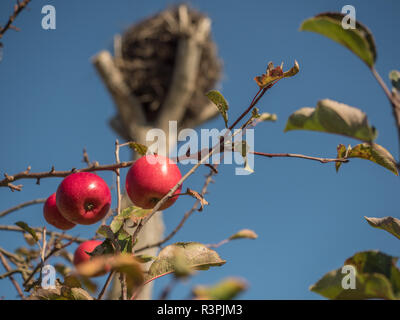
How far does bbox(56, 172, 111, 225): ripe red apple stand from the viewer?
2.56 ft

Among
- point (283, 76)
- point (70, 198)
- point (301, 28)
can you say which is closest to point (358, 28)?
point (301, 28)

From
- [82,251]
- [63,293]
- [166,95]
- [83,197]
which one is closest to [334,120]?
[63,293]

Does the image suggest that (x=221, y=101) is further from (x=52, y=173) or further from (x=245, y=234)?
(x=52, y=173)

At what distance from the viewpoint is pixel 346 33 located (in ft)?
1.30

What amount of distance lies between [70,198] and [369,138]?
0.60 meters

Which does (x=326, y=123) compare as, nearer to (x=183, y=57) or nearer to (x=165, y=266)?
(x=165, y=266)

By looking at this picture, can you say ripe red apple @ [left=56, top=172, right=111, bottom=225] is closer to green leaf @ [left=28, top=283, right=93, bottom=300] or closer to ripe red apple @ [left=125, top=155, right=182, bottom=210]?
ripe red apple @ [left=125, top=155, right=182, bottom=210]

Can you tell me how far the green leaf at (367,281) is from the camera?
0.36m

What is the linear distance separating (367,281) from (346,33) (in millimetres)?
260

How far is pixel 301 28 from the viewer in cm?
41

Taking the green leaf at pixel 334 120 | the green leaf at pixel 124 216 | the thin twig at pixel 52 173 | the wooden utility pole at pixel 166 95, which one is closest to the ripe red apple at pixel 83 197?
the thin twig at pixel 52 173

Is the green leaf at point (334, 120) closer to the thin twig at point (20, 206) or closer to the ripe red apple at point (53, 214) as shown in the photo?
the ripe red apple at point (53, 214)

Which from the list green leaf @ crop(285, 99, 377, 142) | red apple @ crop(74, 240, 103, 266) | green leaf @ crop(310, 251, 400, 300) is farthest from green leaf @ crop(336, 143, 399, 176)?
red apple @ crop(74, 240, 103, 266)
